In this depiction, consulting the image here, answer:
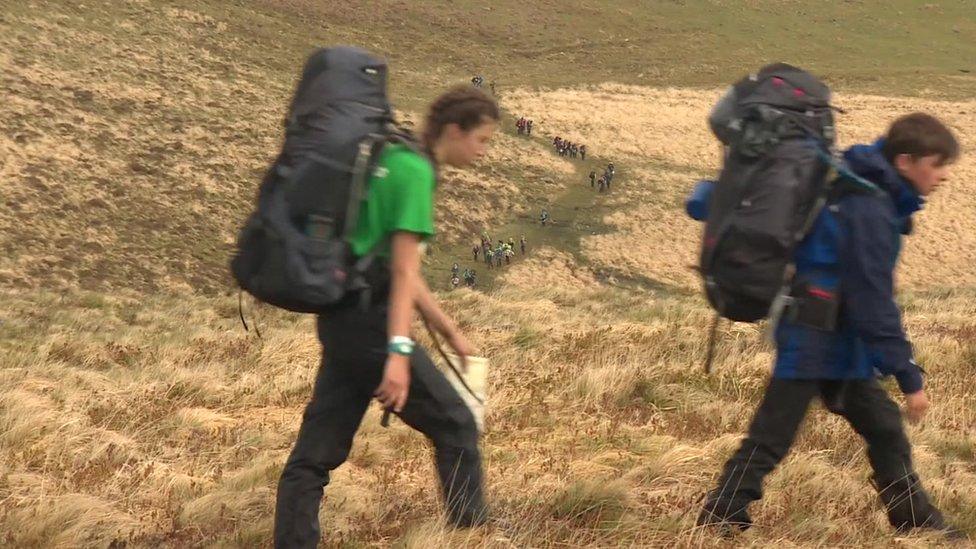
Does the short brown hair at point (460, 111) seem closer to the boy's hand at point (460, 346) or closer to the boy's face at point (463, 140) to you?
the boy's face at point (463, 140)

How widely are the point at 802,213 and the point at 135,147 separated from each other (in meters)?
30.5

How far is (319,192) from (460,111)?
0.60 meters

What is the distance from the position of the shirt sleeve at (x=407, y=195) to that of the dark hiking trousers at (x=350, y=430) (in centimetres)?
48

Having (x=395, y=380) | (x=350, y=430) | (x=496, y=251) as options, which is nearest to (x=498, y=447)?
(x=350, y=430)

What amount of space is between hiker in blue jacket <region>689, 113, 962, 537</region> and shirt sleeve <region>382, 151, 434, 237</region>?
148cm

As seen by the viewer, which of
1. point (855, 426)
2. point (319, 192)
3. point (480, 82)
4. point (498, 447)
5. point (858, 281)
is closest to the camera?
point (319, 192)

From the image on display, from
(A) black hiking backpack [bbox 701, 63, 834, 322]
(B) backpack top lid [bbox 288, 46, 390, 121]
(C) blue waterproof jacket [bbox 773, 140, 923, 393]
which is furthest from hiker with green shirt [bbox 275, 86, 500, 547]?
(C) blue waterproof jacket [bbox 773, 140, 923, 393]

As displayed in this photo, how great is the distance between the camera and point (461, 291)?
16.5 metres

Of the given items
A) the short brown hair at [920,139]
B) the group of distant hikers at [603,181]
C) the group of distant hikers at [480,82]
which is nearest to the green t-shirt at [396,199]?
the short brown hair at [920,139]

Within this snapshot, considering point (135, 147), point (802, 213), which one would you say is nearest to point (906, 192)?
point (802, 213)

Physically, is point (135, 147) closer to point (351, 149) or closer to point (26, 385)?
point (26, 385)

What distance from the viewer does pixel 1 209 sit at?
24453 millimetres

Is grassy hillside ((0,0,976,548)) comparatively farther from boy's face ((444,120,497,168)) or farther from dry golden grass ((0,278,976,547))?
boy's face ((444,120,497,168))

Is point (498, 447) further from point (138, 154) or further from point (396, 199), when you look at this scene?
point (138, 154)
